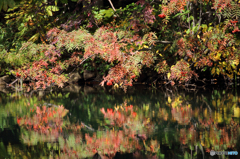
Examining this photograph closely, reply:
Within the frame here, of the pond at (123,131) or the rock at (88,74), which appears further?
the rock at (88,74)

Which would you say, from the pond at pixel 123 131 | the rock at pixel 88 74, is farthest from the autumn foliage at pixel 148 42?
the pond at pixel 123 131

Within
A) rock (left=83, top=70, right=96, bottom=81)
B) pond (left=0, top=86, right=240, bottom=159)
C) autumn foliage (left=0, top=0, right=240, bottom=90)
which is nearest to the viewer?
pond (left=0, top=86, right=240, bottom=159)

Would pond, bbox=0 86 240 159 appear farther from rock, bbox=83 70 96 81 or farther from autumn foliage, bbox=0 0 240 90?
rock, bbox=83 70 96 81

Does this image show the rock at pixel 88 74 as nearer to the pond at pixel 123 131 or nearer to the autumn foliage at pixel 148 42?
the autumn foliage at pixel 148 42

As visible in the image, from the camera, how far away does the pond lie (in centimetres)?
291

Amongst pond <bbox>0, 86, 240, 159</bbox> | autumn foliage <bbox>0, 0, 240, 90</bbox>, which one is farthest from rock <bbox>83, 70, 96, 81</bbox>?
pond <bbox>0, 86, 240, 159</bbox>

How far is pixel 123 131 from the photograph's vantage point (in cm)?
375

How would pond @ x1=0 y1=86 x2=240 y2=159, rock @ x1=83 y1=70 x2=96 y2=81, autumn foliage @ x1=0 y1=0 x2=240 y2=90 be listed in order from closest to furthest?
pond @ x1=0 y1=86 x2=240 y2=159
autumn foliage @ x1=0 y1=0 x2=240 y2=90
rock @ x1=83 y1=70 x2=96 y2=81

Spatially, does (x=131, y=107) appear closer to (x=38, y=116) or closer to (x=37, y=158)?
(x=38, y=116)

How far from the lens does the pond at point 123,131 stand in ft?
9.53

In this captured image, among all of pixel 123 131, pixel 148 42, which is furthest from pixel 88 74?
pixel 123 131

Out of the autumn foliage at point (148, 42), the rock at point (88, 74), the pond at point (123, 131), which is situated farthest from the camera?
the rock at point (88, 74)

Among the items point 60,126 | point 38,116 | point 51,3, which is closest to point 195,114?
point 60,126

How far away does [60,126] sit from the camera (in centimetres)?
419
